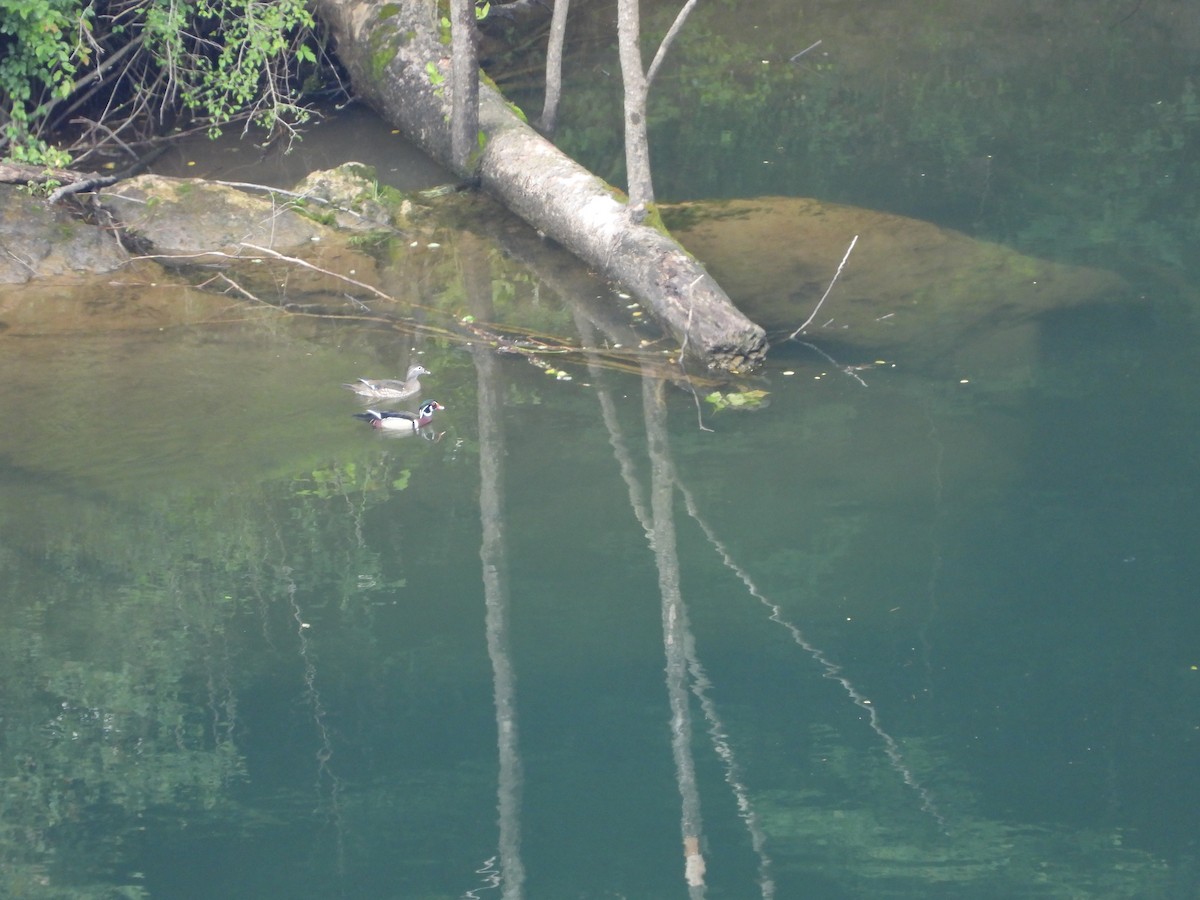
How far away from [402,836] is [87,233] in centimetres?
704

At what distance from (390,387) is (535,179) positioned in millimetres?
3122

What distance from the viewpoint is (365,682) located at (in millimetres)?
5809

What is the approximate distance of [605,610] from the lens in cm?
621

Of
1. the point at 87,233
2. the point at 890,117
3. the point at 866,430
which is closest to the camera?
the point at 866,430

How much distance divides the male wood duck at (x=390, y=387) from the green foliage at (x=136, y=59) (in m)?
4.17

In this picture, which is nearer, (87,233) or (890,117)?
(87,233)

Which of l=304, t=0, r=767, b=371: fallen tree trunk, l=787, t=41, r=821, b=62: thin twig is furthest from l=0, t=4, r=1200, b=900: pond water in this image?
l=787, t=41, r=821, b=62: thin twig

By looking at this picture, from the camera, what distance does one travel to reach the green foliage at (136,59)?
10562 millimetres

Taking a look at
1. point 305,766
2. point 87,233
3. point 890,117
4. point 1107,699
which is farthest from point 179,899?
point 890,117

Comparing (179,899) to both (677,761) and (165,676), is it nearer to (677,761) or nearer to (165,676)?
(165,676)

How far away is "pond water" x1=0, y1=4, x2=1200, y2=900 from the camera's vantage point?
489 cm

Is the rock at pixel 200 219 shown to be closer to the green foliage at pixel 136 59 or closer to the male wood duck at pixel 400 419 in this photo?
the green foliage at pixel 136 59

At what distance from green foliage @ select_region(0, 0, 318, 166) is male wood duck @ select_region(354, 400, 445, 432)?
15.0ft

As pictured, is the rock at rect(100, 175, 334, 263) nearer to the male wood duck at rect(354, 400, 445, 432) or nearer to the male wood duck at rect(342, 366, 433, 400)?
the male wood duck at rect(342, 366, 433, 400)
